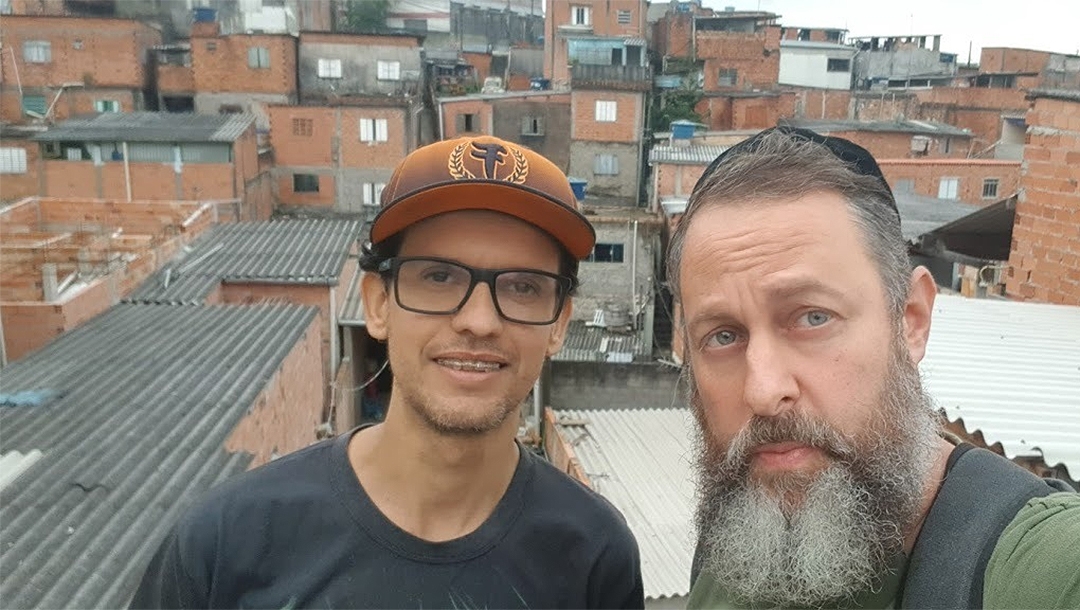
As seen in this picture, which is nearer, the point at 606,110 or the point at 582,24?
the point at 606,110

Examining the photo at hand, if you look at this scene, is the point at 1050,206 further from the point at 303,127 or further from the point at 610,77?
the point at 303,127

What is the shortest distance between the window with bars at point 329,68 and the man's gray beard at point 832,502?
3520 cm

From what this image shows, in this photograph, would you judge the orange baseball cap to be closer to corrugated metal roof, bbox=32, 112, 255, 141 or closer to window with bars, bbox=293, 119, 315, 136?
corrugated metal roof, bbox=32, 112, 255, 141

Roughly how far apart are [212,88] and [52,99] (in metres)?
6.68

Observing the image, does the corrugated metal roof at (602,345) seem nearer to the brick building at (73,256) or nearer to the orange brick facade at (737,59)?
the brick building at (73,256)

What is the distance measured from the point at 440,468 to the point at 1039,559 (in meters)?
1.58

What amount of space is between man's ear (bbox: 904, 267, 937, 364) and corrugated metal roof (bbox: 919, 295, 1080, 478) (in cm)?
109

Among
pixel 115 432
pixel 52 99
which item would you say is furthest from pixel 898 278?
pixel 52 99

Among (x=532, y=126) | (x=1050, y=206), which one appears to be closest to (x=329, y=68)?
(x=532, y=126)

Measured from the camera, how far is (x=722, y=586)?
2244mm

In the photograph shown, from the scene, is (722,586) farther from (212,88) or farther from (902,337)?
(212,88)

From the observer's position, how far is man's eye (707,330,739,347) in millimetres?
2061

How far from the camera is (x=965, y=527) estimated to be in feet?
5.69

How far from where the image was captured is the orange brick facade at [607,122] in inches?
1272
